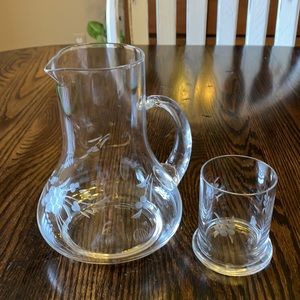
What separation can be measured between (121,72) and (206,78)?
0.61 meters

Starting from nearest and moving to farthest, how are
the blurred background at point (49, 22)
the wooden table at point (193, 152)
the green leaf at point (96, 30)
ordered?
1. the wooden table at point (193, 152)
2. the green leaf at point (96, 30)
3. the blurred background at point (49, 22)

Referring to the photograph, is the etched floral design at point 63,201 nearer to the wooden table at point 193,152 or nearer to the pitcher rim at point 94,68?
the wooden table at point 193,152

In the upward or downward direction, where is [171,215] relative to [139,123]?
downward

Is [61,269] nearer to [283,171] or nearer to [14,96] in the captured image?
[283,171]

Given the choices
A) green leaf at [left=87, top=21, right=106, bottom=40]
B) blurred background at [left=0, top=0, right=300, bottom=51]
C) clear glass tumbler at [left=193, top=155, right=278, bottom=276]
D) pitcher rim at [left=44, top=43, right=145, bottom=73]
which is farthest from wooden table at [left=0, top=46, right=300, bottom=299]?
blurred background at [left=0, top=0, right=300, bottom=51]

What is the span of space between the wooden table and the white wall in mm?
1238

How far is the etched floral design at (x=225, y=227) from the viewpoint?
0.51 meters

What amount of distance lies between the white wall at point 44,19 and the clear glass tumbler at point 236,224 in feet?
6.74

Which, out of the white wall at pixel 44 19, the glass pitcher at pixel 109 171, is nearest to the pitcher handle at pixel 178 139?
the glass pitcher at pixel 109 171

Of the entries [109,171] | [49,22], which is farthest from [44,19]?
[109,171]

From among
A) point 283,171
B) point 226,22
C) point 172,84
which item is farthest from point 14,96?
point 226,22

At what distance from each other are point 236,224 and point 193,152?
0.70 feet

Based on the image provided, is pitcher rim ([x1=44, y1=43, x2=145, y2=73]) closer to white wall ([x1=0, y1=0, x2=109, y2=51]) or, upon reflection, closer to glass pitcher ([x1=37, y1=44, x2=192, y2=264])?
glass pitcher ([x1=37, y1=44, x2=192, y2=264])

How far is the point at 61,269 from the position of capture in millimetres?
468
